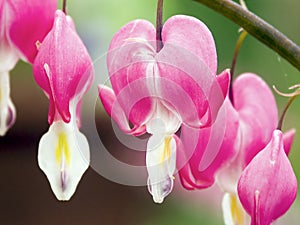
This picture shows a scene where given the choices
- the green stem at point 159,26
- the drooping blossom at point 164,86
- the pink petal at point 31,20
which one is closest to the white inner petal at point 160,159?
the drooping blossom at point 164,86

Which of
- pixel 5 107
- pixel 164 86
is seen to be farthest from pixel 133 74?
pixel 5 107

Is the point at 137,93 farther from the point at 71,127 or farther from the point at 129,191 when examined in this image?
the point at 129,191

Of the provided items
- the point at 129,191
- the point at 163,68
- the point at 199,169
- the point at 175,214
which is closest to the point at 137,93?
the point at 163,68

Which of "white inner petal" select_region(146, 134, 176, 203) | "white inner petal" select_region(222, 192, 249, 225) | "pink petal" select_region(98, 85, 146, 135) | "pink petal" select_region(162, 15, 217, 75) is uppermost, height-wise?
"pink petal" select_region(162, 15, 217, 75)

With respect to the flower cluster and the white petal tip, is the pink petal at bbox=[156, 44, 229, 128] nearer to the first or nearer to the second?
the flower cluster

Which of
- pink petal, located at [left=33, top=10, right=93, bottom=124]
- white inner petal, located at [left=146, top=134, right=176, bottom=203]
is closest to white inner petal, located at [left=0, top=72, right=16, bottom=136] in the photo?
pink petal, located at [left=33, top=10, right=93, bottom=124]

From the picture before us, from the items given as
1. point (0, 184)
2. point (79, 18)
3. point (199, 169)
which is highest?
point (199, 169)

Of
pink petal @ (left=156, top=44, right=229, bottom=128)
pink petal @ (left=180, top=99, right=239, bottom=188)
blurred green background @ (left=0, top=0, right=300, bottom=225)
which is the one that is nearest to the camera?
pink petal @ (left=156, top=44, right=229, bottom=128)
